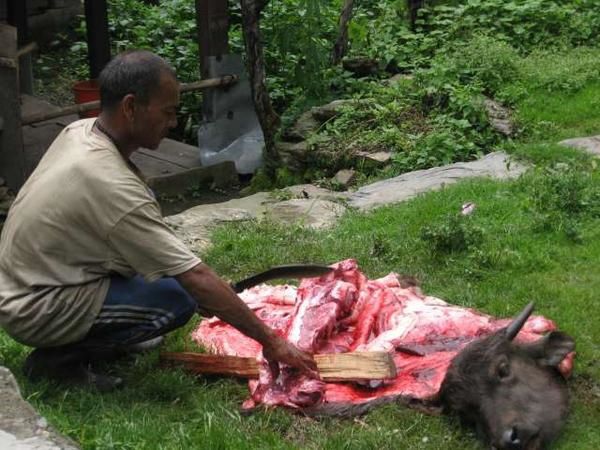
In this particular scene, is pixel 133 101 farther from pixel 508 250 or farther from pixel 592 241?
pixel 592 241

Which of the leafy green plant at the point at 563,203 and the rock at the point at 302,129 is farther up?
the leafy green plant at the point at 563,203

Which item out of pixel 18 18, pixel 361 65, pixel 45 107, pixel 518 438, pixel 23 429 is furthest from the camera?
pixel 18 18

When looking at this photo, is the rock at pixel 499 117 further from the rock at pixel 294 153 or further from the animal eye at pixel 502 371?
the animal eye at pixel 502 371

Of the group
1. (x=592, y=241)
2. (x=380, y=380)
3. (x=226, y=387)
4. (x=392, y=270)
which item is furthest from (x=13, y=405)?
(x=592, y=241)

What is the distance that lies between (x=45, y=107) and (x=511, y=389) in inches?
325

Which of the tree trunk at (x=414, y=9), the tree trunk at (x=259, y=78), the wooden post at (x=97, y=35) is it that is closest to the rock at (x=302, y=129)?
the tree trunk at (x=259, y=78)

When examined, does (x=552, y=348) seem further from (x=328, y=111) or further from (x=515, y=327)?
(x=328, y=111)

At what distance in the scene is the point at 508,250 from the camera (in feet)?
22.4

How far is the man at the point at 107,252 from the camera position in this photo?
464cm

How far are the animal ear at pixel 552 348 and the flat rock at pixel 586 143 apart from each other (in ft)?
14.0

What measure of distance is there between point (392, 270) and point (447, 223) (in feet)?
1.61

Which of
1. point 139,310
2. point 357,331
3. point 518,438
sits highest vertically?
point 139,310

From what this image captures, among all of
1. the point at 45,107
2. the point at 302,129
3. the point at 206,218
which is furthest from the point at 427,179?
the point at 45,107

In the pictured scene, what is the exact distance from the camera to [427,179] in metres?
8.79
